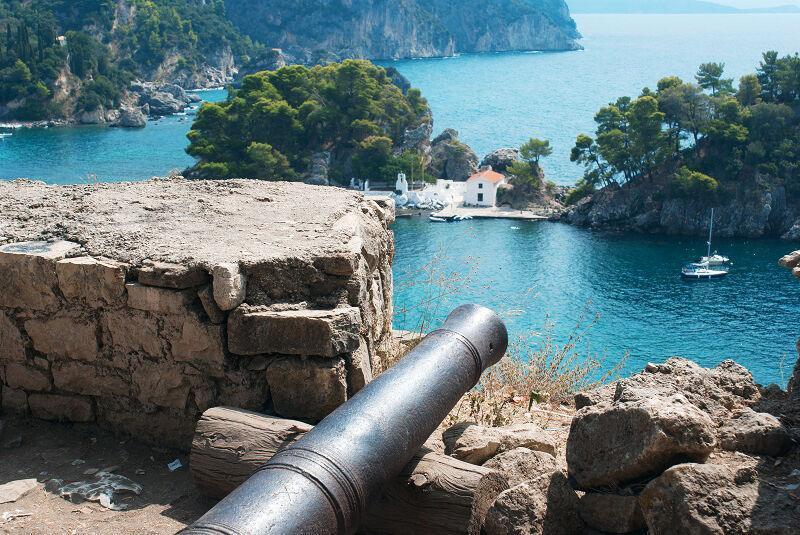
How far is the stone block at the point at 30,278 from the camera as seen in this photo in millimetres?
4941

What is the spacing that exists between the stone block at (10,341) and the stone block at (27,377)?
0.19 feet

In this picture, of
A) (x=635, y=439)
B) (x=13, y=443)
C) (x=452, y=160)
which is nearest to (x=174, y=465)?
(x=13, y=443)

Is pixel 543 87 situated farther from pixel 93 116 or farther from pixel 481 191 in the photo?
pixel 93 116

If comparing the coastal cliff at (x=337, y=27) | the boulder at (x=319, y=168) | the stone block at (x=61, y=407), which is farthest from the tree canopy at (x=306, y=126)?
the coastal cliff at (x=337, y=27)

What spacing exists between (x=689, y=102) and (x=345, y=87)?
32.2 metres

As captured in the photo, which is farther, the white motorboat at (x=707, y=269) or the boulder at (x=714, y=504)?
the white motorboat at (x=707, y=269)

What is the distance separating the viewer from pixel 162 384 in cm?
484

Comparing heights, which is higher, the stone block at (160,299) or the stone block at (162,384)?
the stone block at (160,299)

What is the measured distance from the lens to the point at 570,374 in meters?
7.02

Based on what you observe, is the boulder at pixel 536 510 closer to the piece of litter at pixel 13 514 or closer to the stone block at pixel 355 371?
the stone block at pixel 355 371

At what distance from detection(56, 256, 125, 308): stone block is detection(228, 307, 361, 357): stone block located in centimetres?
76

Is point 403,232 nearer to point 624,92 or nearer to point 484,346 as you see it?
point 484,346

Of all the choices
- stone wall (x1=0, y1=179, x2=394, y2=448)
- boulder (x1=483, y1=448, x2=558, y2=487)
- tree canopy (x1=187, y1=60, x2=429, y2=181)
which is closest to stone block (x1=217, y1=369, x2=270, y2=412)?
stone wall (x1=0, y1=179, x2=394, y2=448)

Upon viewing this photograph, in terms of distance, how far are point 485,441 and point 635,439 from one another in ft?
3.58
